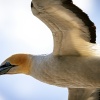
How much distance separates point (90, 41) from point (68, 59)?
0.77m

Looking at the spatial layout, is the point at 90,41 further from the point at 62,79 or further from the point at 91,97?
the point at 91,97

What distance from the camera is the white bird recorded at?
13117mm

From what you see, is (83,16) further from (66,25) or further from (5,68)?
(5,68)

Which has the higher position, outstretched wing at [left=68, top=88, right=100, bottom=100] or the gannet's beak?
the gannet's beak

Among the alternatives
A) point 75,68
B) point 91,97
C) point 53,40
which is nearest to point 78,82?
point 75,68

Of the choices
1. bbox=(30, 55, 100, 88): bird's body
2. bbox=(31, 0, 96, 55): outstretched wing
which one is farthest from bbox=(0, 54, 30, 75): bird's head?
bbox=(31, 0, 96, 55): outstretched wing

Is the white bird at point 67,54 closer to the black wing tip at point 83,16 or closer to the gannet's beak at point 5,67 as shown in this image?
the black wing tip at point 83,16

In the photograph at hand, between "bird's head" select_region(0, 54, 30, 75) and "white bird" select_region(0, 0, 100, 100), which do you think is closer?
"white bird" select_region(0, 0, 100, 100)

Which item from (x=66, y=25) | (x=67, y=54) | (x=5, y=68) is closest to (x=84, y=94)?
(x=67, y=54)

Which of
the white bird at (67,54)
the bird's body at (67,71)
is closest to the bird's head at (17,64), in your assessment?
the white bird at (67,54)

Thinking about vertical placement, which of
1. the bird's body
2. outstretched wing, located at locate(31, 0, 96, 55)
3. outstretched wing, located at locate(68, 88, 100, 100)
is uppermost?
outstretched wing, located at locate(31, 0, 96, 55)

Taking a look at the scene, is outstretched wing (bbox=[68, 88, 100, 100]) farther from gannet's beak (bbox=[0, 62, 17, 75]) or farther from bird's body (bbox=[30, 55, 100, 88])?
gannet's beak (bbox=[0, 62, 17, 75])

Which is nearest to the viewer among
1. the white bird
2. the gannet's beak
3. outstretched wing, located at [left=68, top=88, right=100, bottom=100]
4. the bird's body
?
the white bird

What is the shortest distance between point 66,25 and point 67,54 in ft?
2.49
